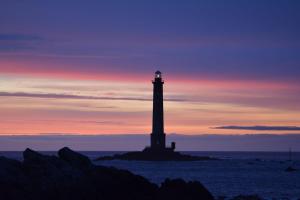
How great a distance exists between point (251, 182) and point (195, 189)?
98.4ft

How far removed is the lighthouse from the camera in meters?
89.7

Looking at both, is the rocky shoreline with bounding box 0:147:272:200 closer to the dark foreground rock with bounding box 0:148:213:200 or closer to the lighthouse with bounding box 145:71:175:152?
the dark foreground rock with bounding box 0:148:213:200

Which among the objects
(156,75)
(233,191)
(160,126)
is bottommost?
(233,191)

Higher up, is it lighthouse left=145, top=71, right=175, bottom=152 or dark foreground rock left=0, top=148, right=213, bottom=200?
lighthouse left=145, top=71, right=175, bottom=152

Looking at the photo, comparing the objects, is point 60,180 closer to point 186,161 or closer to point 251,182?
point 251,182

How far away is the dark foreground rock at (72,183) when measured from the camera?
104 ft

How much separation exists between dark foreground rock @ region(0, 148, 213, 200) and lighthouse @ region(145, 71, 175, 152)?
5286cm

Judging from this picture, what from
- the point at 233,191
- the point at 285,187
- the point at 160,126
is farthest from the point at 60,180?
the point at 160,126

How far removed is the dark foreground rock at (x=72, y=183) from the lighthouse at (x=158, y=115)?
173ft

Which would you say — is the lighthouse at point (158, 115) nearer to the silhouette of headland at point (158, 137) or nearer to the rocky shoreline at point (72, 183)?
the silhouette of headland at point (158, 137)

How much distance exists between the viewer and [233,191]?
177 feet

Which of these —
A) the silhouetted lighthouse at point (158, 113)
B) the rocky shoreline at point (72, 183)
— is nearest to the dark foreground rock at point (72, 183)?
the rocky shoreline at point (72, 183)

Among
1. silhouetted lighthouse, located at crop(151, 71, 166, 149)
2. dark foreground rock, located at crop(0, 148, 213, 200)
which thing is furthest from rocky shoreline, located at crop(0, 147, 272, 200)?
silhouetted lighthouse, located at crop(151, 71, 166, 149)

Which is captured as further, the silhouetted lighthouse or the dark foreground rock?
the silhouetted lighthouse
